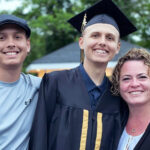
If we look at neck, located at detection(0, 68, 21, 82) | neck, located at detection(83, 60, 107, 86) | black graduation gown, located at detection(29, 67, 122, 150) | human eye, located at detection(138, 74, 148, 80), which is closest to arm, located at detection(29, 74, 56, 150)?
black graduation gown, located at detection(29, 67, 122, 150)

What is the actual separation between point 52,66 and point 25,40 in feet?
32.5

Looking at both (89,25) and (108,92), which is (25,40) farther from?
(108,92)

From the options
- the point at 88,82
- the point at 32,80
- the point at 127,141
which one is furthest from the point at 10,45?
the point at 127,141

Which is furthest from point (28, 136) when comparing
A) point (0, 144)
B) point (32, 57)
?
point (32, 57)

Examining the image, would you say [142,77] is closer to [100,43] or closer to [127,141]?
[100,43]

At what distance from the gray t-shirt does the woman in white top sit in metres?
0.95

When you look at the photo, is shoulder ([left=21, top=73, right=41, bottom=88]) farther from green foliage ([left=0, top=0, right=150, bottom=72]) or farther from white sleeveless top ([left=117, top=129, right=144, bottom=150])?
green foliage ([left=0, top=0, right=150, bottom=72])

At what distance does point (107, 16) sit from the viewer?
10.1ft

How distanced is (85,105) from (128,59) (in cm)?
70

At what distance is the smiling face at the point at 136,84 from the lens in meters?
2.64

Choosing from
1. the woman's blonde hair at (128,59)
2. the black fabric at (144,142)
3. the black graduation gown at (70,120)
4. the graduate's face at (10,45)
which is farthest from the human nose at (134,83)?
the graduate's face at (10,45)

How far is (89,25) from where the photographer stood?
9.77 feet

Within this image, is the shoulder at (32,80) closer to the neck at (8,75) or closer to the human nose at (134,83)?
the neck at (8,75)

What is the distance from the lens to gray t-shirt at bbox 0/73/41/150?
2402 mm
